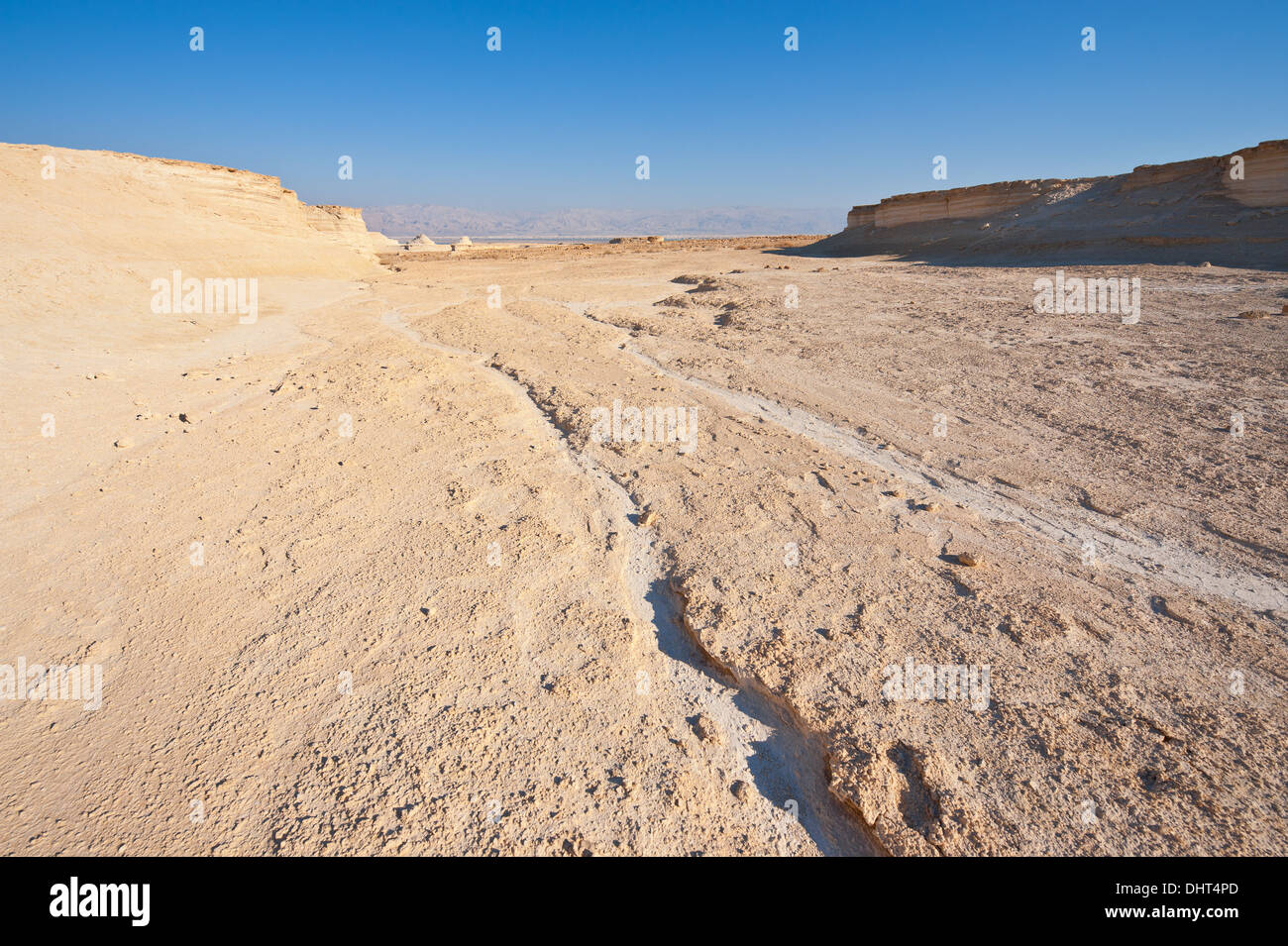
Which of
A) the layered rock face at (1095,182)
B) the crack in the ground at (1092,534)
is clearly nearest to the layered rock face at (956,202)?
the layered rock face at (1095,182)

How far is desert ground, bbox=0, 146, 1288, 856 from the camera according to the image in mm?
2076

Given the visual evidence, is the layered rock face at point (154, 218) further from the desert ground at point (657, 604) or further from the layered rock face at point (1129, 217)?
the layered rock face at point (1129, 217)

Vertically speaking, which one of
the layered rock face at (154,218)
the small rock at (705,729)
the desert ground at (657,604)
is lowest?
the small rock at (705,729)

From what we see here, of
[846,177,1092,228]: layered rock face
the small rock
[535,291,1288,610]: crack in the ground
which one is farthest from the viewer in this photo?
[846,177,1092,228]: layered rock face

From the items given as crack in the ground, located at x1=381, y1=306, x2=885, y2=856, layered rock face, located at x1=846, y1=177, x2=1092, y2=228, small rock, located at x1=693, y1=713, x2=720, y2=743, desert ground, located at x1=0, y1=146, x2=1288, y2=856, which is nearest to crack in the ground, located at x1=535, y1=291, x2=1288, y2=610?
desert ground, located at x1=0, y1=146, x2=1288, y2=856

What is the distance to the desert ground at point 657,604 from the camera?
6.81 feet

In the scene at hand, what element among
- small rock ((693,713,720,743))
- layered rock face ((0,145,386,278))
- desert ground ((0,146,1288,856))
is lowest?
small rock ((693,713,720,743))

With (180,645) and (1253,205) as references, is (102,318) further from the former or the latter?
(1253,205)

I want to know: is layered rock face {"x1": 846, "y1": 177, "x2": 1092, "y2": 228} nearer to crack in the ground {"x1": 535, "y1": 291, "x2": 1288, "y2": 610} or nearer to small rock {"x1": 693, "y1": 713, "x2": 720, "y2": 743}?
crack in the ground {"x1": 535, "y1": 291, "x2": 1288, "y2": 610}

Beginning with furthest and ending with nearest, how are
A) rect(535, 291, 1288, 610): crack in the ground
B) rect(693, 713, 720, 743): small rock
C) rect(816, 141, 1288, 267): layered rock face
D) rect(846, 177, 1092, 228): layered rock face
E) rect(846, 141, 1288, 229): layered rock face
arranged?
1. rect(846, 177, 1092, 228): layered rock face
2. rect(846, 141, 1288, 229): layered rock face
3. rect(816, 141, 1288, 267): layered rock face
4. rect(535, 291, 1288, 610): crack in the ground
5. rect(693, 713, 720, 743): small rock

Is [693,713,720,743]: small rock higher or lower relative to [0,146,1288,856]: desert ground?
lower

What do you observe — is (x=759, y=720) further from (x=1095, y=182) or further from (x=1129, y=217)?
(x=1095, y=182)

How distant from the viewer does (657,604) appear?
3285mm
